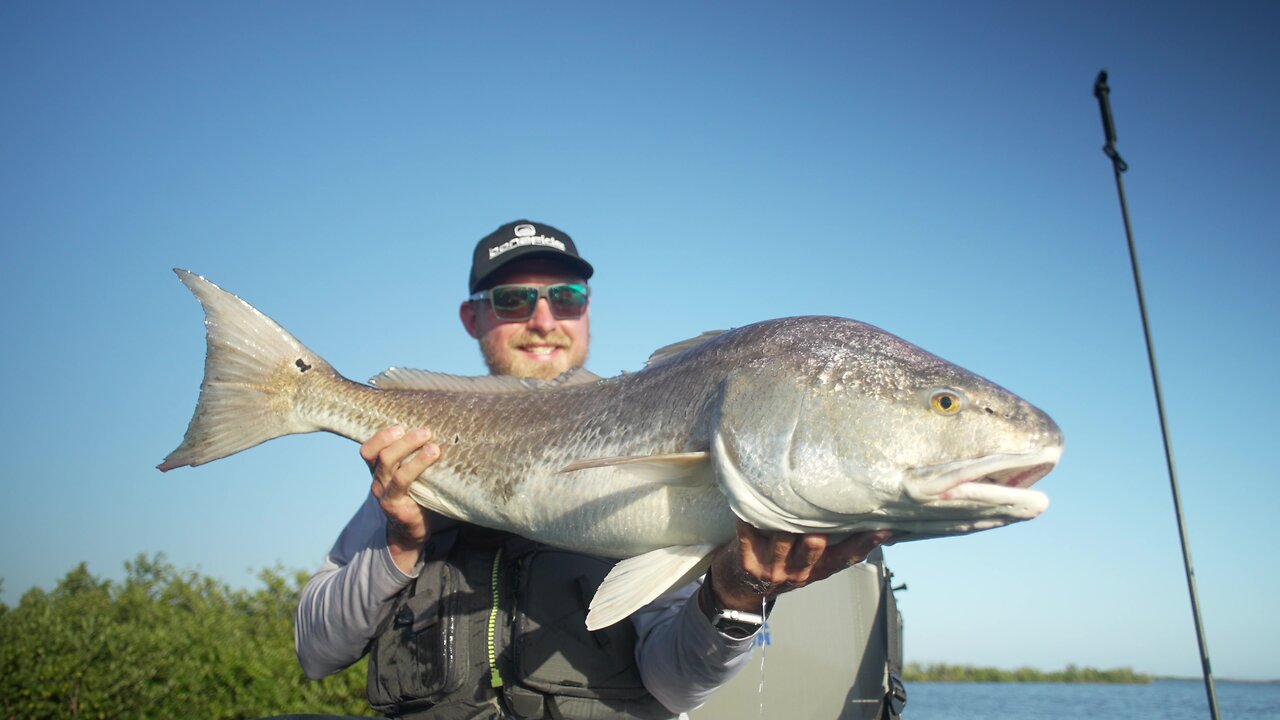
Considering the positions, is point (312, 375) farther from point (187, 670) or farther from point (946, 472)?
point (187, 670)

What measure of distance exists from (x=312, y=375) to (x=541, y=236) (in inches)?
68.6

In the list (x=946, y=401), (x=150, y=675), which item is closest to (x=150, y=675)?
(x=150, y=675)

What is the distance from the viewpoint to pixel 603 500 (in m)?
2.76

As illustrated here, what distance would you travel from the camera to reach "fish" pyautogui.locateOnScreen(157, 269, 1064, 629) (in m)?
2.19

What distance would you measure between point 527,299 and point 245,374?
161 centimetres

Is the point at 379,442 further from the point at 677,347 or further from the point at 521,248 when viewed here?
the point at 521,248

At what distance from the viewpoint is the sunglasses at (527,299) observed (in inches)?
183

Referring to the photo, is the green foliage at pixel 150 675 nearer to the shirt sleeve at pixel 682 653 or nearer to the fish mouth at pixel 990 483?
the shirt sleeve at pixel 682 653

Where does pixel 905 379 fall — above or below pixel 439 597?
above

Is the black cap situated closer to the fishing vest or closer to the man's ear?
the man's ear

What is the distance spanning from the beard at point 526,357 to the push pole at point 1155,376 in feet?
15.4

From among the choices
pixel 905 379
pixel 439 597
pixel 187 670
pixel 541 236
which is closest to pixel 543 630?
pixel 439 597

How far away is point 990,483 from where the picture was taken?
2.13 metres

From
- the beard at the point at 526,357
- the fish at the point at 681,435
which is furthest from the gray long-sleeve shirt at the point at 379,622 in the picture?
the beard at the point at 526,357
